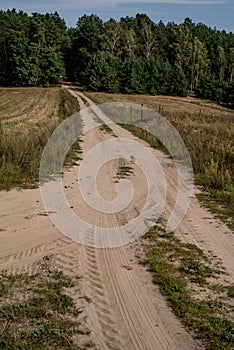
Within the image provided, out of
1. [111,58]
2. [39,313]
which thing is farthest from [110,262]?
[111,58]

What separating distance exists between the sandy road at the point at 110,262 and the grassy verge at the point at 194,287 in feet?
0.48

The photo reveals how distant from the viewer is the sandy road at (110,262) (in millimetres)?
4297

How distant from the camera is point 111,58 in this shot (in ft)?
196

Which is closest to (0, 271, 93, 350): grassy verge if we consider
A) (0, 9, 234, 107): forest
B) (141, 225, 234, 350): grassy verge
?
(141, 225, 234, 350): grassy verge

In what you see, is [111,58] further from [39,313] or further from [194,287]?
[39,313]

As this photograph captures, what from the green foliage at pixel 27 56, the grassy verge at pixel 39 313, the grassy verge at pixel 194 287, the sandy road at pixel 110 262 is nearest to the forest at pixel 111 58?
the green foliage at pixel 27 56

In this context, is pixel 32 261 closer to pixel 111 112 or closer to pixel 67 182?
pixel 67 182

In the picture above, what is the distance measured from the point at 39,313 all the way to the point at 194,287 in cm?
200

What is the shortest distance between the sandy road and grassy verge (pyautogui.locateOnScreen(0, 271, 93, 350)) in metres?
0.19

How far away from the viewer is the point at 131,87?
59438mm

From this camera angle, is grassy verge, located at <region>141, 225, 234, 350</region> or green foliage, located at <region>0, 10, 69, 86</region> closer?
grassy verge, located at <region>141, 225, 234, 350</region>

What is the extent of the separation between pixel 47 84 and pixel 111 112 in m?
37.2

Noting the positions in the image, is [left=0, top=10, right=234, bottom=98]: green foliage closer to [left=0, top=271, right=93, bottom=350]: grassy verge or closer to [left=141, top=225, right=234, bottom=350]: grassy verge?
[left=141, top=225, right=234, bottom=350]: grassy verge

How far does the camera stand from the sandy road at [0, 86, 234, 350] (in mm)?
4297
